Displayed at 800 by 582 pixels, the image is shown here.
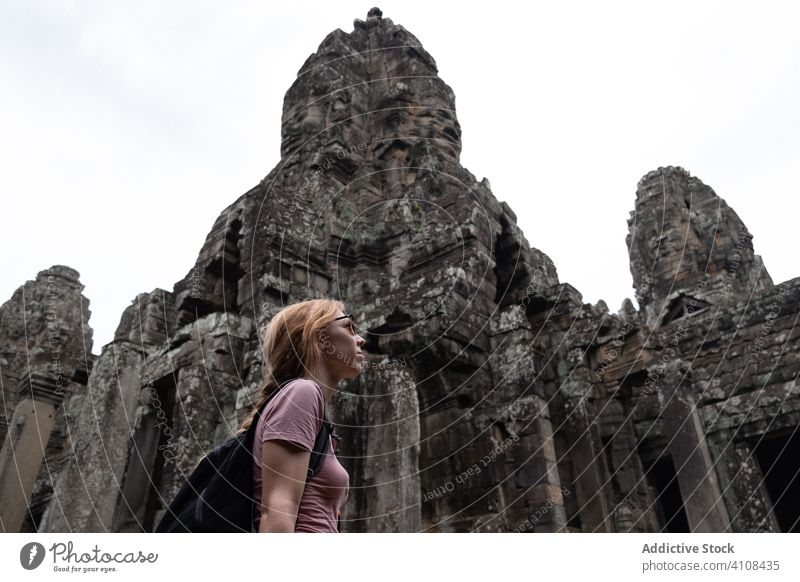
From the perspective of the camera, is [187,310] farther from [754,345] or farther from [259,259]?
[754,345]

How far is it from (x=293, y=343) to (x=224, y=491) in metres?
0.64

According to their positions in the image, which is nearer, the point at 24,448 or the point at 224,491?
the point at 224,491

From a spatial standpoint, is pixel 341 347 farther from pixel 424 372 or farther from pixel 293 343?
pixel 424 372

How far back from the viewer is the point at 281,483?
198cm

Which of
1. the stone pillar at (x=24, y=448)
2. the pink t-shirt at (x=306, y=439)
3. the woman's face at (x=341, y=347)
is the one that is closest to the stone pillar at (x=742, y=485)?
the woman's face at (x=341, y=347)

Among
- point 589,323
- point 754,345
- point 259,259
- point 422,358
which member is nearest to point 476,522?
point 422,358

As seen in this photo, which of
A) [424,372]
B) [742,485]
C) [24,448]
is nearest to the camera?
[424,372]

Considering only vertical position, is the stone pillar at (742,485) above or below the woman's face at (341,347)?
above

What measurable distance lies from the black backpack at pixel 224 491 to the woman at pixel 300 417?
0.03 meters

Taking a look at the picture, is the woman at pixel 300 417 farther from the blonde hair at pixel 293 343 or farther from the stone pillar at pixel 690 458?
the stone pillar at pixel 690 458

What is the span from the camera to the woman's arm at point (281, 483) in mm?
1934

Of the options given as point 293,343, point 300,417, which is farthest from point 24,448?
point 300,417
